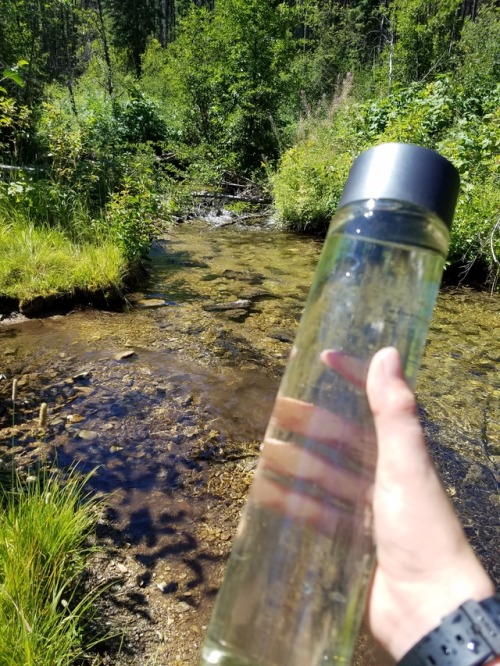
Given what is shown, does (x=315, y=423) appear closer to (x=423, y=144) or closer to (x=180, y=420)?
(x=180, y=420)

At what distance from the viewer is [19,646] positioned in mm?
1542

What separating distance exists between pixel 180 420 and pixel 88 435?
71cm

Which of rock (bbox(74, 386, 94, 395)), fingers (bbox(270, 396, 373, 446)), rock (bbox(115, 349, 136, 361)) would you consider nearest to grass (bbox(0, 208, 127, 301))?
rock (bbox(115, 349, 136, 361))

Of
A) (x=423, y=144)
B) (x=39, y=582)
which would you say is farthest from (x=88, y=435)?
(x=423, y=144)

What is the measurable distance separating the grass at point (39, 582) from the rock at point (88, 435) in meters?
1.20

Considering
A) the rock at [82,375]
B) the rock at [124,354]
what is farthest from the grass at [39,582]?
the rock at [124,354]

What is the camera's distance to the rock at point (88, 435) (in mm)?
3504

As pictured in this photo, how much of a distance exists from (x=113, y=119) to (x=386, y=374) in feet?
55.4

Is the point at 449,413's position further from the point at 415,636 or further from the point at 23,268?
the point at 23,268

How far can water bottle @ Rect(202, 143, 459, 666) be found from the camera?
939mm

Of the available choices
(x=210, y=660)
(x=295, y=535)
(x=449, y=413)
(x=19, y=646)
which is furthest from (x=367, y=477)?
(x=449, y=413)

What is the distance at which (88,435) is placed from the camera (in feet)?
11.6

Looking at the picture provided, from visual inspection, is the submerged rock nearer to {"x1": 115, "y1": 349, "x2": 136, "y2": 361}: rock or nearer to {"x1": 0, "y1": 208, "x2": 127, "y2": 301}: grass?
{"x1": 0, "y1": 208, "x2": 127, "y2": 301}: grass

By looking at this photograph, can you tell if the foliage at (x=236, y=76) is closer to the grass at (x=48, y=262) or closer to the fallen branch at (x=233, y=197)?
the fallen branch at (x=233, y=197)
